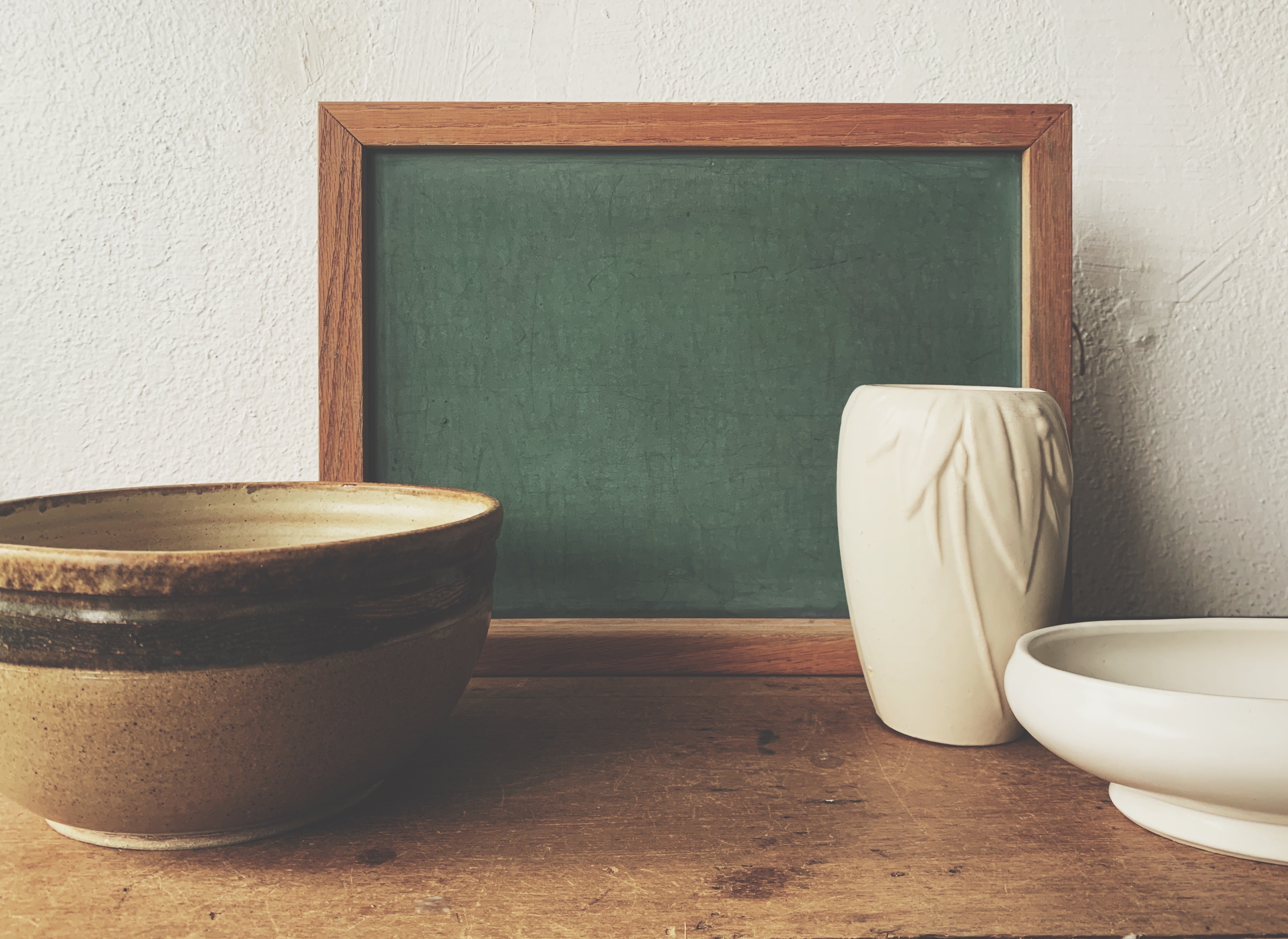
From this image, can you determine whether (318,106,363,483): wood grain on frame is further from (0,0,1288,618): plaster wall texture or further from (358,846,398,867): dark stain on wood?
(358,846,398,867): dark stain on wood

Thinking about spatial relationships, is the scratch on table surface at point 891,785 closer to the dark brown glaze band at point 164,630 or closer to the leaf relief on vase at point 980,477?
the leaf relief on vase at point 980,477

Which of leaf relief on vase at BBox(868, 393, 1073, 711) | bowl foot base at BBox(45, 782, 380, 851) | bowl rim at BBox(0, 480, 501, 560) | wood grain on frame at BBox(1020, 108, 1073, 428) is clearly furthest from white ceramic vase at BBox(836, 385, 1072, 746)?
bowl foot base at BBox(45, 782, 380, 851)

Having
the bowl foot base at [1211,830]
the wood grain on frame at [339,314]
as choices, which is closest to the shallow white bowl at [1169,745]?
the bowl foot base at [1211,830]

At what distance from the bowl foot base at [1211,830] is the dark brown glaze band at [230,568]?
1.06 feet

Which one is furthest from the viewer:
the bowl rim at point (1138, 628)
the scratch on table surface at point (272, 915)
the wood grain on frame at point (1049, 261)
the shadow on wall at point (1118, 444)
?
the shadow on wall at point (1118, 444)

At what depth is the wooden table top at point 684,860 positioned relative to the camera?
322 millimetres

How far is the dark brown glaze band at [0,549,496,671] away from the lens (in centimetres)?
33

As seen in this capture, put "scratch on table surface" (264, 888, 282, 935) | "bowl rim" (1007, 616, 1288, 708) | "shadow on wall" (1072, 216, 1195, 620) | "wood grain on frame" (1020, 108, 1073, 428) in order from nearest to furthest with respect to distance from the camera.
Answer: "scratch on table surface" (264, 888, 282, 935) < "bowl rim" (1007, 616, 1288, 708) < "wood grain on frame" (1020, 108, 1073, 428) < "shadow on wall" (1072, 216, 1195, 620)

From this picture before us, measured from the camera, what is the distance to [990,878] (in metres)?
0.35

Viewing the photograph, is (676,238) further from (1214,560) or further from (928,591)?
(1214,560)

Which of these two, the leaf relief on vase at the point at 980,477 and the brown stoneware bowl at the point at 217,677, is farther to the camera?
the leaf relief on vase at the point at 980,477

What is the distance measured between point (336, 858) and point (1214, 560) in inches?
26.2

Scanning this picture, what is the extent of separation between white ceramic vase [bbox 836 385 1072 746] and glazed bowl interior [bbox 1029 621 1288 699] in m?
0.03

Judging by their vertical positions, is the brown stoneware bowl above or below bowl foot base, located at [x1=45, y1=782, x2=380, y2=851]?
above
